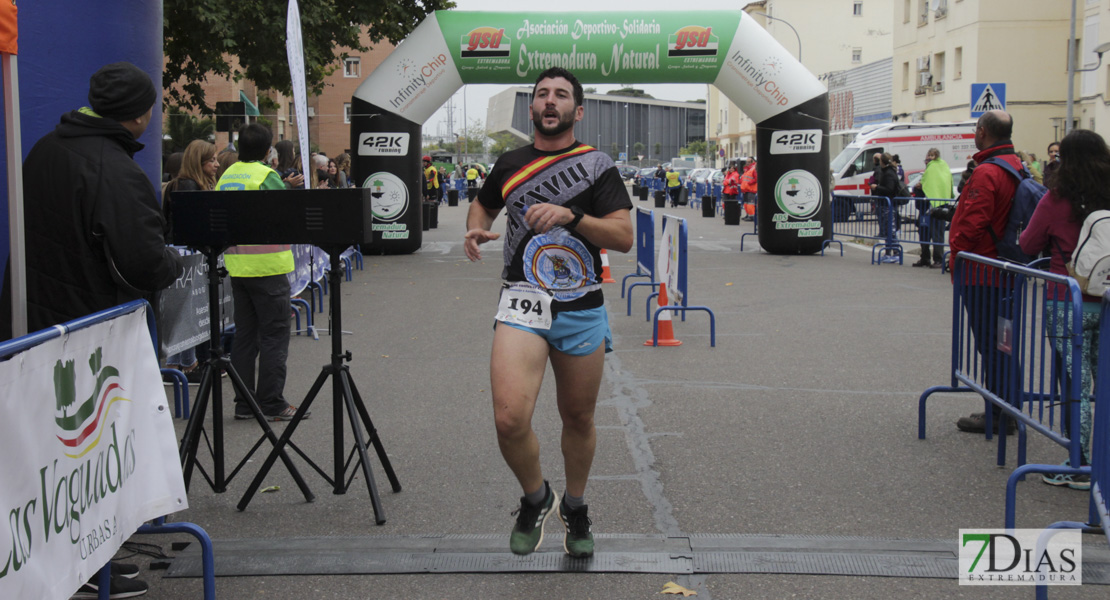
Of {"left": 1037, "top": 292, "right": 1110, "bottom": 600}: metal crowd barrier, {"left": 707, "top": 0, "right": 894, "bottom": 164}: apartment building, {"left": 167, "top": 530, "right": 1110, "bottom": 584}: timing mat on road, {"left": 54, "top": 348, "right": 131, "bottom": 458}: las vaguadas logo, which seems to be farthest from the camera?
{"left": 707, "top": 0, "right": 894, "bottom": 164}: apartment building

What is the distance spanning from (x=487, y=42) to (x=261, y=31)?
15.8 feet

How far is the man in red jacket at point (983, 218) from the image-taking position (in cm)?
617

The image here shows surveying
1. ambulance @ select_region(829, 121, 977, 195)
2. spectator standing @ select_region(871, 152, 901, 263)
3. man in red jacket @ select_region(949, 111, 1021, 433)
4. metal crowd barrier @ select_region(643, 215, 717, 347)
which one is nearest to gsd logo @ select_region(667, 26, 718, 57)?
spectator standing @ select_region(871, 152, 901, 263)

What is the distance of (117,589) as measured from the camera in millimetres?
4188

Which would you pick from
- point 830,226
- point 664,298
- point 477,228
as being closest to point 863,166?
point 830,226

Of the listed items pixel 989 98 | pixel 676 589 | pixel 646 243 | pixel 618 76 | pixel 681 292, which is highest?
pixel 618 76

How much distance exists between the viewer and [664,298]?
10555 mm

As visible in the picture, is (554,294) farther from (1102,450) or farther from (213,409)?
(1102,450)

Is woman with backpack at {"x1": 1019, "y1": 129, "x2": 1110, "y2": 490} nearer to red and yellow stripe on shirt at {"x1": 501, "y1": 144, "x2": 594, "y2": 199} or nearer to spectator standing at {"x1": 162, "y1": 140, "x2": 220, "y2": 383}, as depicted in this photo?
red and yellow stripe on shirt at {"x1": 501, "y1": 144, "x2": 594, "y2": 199}

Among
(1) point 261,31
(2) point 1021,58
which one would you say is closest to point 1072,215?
(1) point 261,31

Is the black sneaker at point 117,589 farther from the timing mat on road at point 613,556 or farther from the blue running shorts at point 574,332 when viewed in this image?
the blue running shorts at point 574,332

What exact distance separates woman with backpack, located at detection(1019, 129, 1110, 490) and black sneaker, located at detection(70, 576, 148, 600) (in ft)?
14.0

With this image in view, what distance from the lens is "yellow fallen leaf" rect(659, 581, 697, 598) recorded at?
422 centimetres

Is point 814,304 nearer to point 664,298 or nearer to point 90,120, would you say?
point 664,298
